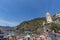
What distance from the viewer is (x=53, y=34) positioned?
37969 mm

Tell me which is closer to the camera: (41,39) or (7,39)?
(41,39)

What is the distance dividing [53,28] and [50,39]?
25.5 feet

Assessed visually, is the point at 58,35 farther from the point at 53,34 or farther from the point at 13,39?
the point at 13,39

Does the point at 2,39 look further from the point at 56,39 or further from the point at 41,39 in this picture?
the point at 56,39

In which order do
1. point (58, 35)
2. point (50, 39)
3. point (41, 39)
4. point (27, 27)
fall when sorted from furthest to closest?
point (27, 27) → point (41, 39) → point (50, 39) → point (58, 35)

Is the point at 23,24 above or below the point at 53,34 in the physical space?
above

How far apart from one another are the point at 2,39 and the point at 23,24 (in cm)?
3009

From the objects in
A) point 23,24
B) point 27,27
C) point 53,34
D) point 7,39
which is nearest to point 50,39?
point 53,34

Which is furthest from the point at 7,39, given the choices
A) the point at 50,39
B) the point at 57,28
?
the point at 50,39

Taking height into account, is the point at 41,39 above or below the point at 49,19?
below

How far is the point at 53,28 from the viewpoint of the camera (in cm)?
4678

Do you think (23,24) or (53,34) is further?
(23,24)

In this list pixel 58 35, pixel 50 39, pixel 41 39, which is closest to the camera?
pixel 58 35

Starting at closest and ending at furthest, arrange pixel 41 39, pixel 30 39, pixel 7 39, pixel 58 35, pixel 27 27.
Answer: pixel 58 35 < pixel 41 39 < pixel 30 39 < pixel 7 39 < pixel 27 27
